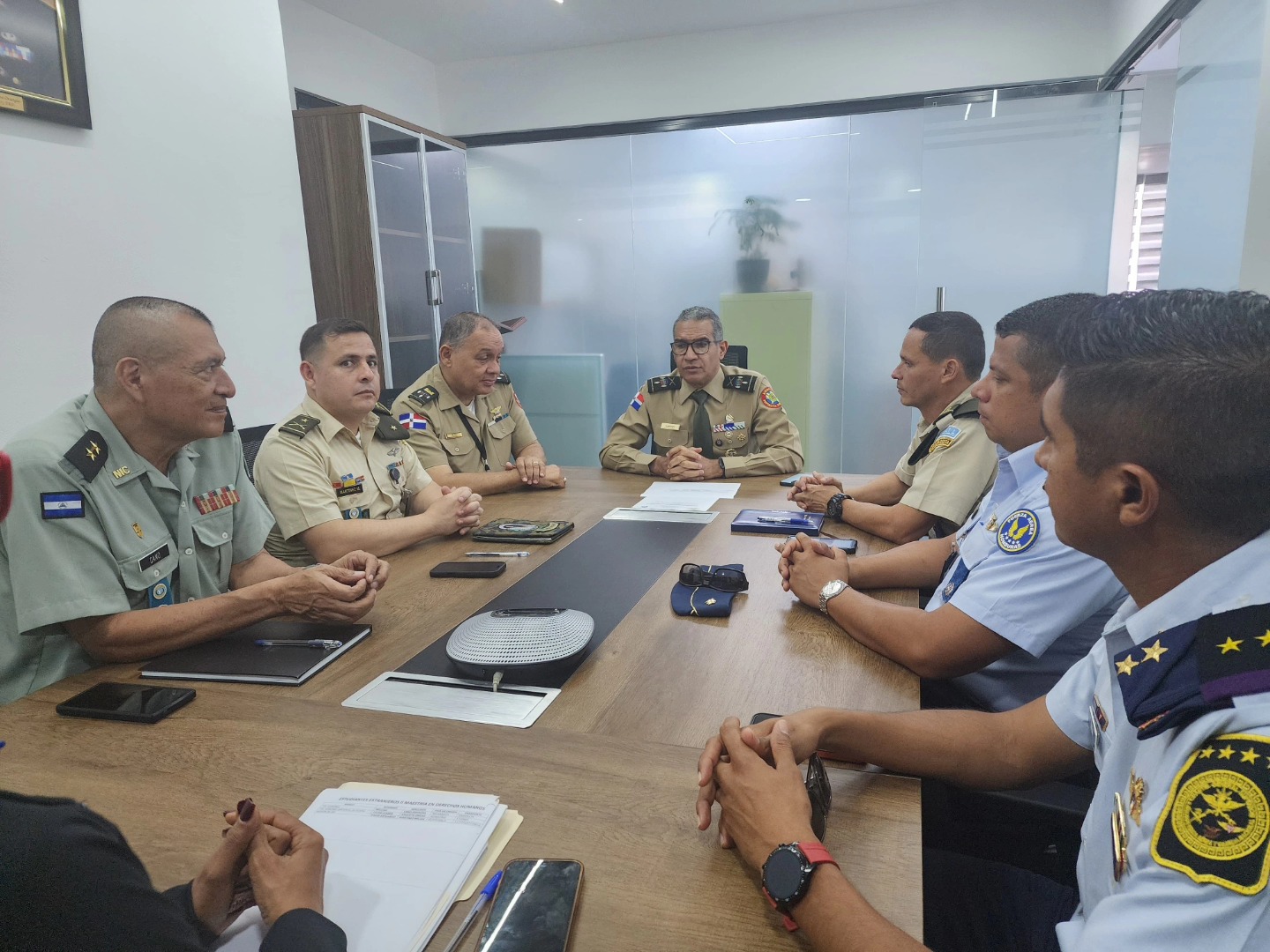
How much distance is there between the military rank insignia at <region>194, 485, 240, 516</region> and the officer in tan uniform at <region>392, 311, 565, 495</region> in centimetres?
112

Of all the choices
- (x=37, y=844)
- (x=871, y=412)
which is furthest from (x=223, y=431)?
(x=871, y=412)

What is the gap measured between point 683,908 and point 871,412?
479 cm

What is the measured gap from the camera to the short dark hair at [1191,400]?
28.1 inches

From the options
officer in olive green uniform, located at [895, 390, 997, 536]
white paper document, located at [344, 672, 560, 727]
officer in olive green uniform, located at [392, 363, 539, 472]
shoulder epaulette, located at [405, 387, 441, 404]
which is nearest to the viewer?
white paper document, located at [344, 672, 560, 727]

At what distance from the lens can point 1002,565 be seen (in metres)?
1.36

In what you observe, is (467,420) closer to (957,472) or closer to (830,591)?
(957,472)

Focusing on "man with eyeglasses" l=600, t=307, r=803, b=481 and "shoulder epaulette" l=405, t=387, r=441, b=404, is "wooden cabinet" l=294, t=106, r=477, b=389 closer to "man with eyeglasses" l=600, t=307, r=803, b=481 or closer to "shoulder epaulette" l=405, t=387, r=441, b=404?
"shoulder epaulette" l=405, t=387, r=441, b=404

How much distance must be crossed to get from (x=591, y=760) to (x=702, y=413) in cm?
255

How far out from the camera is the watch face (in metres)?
0.76

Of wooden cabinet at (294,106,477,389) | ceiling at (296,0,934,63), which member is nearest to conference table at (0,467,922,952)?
wooden cabinet at (294,106,477,389)

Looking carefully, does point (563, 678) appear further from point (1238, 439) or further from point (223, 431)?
point (223, 431)

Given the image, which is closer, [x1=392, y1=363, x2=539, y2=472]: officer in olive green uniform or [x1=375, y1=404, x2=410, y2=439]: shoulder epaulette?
[x1=375, y1=404, x2=410, y2=439]: shoulder epaulette

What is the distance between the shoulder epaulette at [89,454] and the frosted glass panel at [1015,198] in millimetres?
4603

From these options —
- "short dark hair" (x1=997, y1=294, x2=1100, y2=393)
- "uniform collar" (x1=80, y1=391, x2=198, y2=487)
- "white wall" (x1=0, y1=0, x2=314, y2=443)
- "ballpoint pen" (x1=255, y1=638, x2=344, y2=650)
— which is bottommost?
"ballpoint pen" (x1=255, y1=638, x2=344, y2=650)
